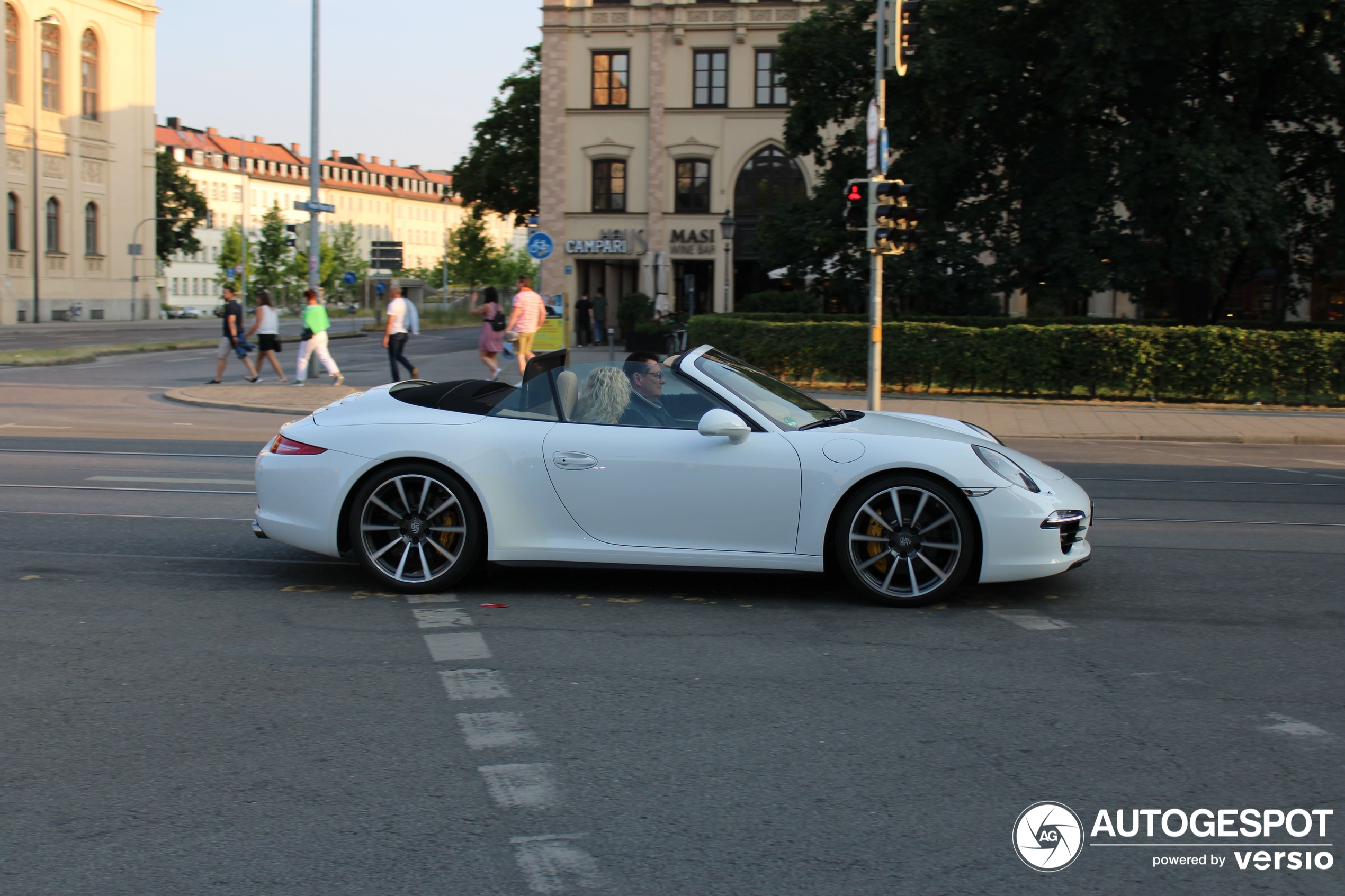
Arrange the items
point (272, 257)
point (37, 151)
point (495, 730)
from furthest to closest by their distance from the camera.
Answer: point (272, 257) → point (37, 151) → point (495, 730)

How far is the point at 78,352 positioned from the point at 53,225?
131 ft

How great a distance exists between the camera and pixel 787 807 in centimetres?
377

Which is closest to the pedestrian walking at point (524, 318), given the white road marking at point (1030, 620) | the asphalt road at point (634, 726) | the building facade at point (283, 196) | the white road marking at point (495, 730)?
the asphalt road at point (634, 726)

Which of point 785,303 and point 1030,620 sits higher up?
point 785,303

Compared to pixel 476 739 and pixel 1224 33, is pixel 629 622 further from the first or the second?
pixel 1224 33

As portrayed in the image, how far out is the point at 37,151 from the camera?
63469 millimetres

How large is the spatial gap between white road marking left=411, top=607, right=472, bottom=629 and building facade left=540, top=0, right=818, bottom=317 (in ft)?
123

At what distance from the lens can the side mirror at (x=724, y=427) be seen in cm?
625

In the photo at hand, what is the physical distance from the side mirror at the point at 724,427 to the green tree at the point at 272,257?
7253 cm

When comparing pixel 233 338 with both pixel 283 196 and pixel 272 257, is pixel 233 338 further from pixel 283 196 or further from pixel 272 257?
pixel 283 196

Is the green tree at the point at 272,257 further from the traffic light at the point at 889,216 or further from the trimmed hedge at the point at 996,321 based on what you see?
the traffic light at the point at 889,216

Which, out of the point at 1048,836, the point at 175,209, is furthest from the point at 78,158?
the point at 1048,836

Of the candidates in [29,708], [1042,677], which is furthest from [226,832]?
[1042,677]

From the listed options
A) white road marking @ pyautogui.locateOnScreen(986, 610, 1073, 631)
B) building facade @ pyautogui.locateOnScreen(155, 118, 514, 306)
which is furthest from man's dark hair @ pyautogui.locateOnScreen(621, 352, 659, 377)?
building facade @ pyautogui.locateOnScreen(155, 118, 514, 306)
